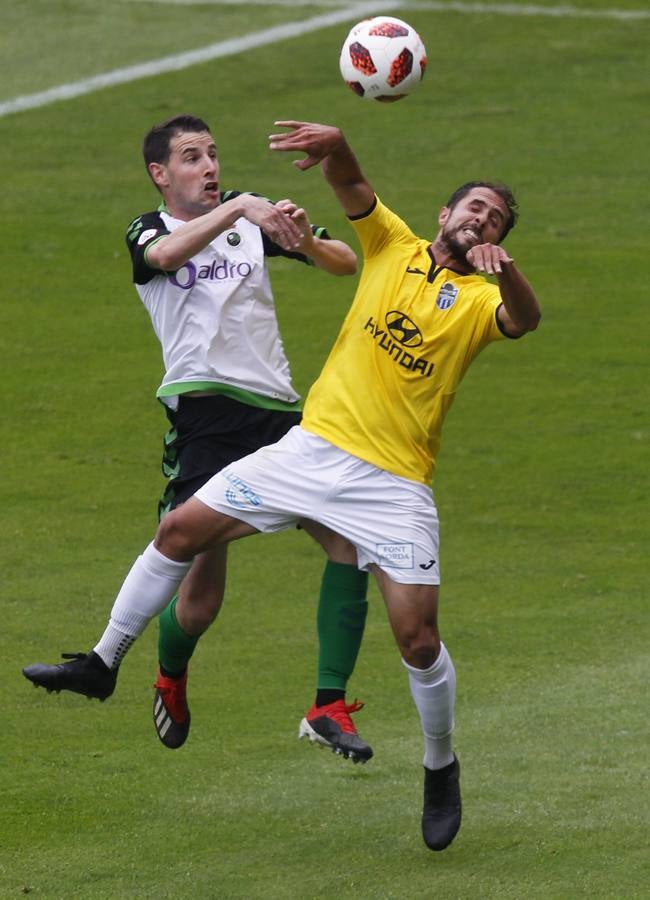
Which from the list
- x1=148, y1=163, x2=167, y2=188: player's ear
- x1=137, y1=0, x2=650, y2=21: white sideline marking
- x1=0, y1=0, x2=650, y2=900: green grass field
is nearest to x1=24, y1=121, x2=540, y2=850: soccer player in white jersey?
x1=148, y1=163, x2=167, y2=188: player's ear

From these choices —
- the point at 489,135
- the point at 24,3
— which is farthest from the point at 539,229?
the point at 24,3

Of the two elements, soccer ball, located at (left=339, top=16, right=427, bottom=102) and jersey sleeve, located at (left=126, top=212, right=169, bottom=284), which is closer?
jersey sleeve, located at (left=126, top=212, right=169, bottom=284)

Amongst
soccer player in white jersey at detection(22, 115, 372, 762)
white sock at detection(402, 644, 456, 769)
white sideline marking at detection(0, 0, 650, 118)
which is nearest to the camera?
white sock at detection(402, 644, 456, 769)

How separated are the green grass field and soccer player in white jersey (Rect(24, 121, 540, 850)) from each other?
0.96m

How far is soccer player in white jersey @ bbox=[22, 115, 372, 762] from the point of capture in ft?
25.0

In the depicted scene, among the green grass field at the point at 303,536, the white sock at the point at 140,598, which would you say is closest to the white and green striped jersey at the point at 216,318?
the white sock at the point at 140,598

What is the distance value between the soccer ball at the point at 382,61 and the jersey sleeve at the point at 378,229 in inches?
25.5

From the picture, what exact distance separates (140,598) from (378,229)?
6.07 feet

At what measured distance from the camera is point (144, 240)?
24.6ft

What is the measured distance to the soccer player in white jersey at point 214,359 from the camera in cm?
762

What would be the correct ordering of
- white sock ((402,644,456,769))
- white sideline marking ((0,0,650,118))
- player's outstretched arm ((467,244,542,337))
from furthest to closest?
white sideline marking ((0,0,650,118)) → white sock ((402,644,456,769)) → player's outstretched arm ((467,244,542,337))

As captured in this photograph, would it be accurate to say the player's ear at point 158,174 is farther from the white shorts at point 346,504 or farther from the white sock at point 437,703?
the white sock at point 437,703

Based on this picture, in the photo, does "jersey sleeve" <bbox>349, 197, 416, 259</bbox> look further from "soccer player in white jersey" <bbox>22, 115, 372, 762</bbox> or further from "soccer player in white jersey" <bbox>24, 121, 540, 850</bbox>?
"soccer player in white jersey" <bbox>22, 115, 372, 762</bbox>

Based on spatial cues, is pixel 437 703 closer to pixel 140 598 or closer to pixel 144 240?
pixel 140 598
